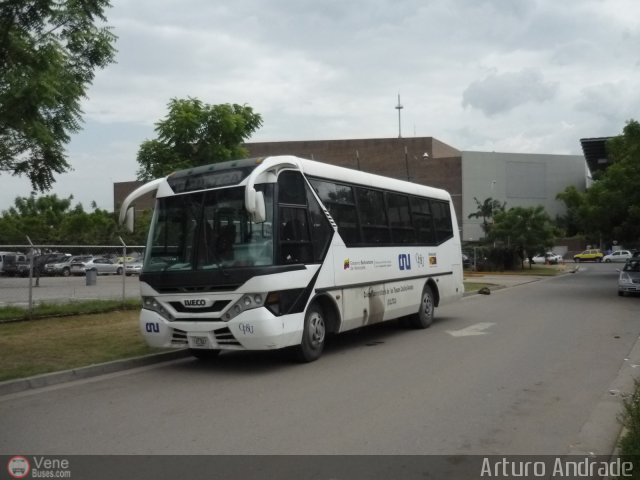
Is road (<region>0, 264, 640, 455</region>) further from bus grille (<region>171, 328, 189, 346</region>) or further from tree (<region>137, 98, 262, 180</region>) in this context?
tree (<region>137, 98, 262, 180</region>)

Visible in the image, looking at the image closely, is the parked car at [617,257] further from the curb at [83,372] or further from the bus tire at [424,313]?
the curb at [83,372]

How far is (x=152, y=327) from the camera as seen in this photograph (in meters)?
9.16

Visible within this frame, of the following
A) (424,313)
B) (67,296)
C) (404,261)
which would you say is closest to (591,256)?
(424,313)

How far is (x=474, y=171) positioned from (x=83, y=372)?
264 feet

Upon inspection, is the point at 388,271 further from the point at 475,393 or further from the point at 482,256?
the point at 482,256

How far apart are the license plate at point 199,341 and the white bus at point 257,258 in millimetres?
17

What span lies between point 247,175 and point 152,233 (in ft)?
6.07

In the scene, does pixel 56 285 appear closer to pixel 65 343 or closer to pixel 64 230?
pixel 65 343

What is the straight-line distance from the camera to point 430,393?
7.38 m

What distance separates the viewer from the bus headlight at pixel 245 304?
845 cm

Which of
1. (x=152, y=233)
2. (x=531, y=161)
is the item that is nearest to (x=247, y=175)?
(x=152, y=233)

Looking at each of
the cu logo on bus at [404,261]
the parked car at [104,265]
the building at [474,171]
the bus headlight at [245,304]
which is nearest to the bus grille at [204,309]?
the bus headlight at [245,304]

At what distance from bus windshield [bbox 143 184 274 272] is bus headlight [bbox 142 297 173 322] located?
1.50 feet

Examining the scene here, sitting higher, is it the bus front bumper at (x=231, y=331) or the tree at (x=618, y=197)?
the tree at (x=618, y=197)
